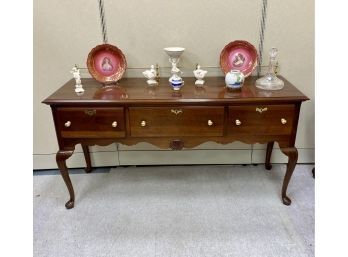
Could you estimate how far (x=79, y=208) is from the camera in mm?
2174

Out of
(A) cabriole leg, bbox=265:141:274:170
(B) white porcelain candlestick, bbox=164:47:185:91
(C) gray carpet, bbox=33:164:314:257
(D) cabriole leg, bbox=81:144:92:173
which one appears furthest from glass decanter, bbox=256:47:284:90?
(D) cabriole leg, bbox=81:144:92:173

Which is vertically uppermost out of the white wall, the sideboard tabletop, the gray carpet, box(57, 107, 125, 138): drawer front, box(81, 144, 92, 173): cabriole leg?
the white wall

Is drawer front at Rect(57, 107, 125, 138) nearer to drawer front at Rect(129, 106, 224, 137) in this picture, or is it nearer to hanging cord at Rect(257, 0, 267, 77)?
drawer front at Rect(129, 106, 224, 137)

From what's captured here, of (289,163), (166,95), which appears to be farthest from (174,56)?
(289,163)

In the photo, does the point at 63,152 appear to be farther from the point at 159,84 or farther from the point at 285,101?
the point at 285,101

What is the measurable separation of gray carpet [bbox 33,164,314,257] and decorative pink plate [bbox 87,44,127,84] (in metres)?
0.87

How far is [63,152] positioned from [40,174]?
2.56ft

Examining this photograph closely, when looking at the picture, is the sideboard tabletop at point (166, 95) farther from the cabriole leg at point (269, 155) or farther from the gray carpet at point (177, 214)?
the gray carpet at point (177, 214)

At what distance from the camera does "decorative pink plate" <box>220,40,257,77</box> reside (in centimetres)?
218

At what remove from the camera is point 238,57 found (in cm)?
220

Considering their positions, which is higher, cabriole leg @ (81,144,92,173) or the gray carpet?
cabriole leg @ (81,144,92,173)

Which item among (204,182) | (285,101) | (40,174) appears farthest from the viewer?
(40,174)

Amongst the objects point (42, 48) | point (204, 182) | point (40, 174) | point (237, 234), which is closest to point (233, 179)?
point (204, 182)

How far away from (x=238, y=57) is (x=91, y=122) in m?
1.15
